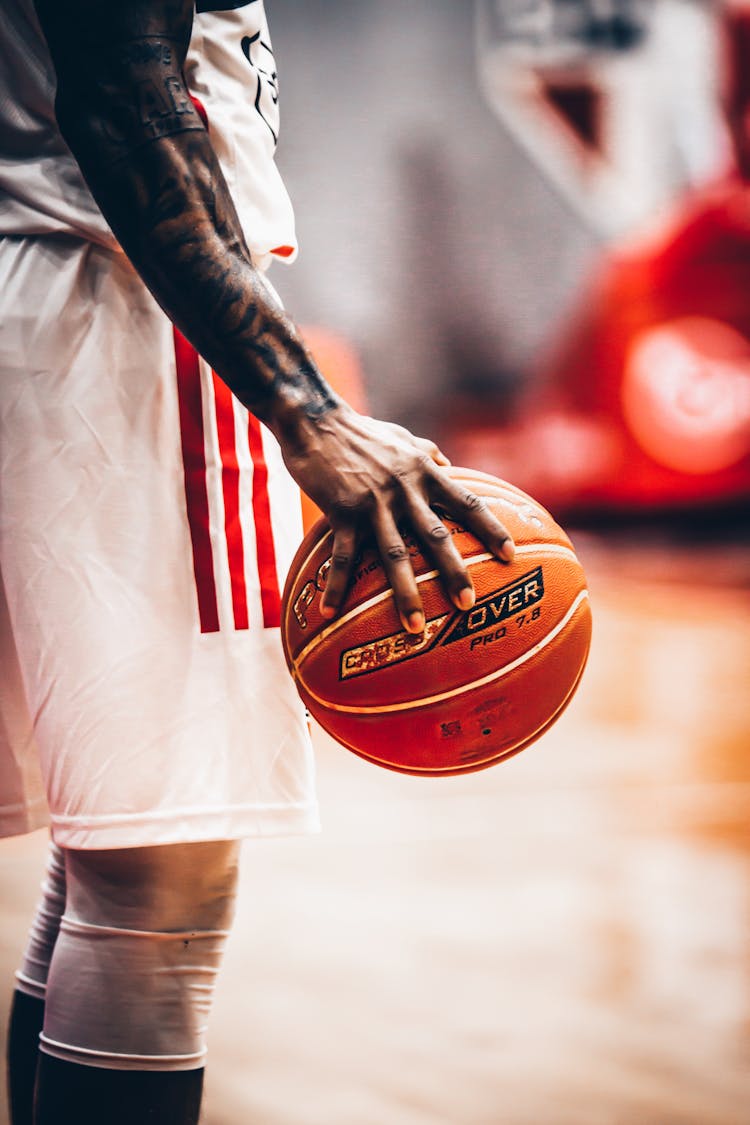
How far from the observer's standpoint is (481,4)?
7.57 meters

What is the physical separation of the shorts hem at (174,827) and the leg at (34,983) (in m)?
0.24

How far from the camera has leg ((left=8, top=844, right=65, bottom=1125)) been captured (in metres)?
1.19

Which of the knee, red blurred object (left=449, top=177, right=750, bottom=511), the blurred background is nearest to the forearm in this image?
the knee

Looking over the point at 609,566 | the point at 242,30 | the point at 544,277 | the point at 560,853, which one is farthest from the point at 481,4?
the point at 242,30

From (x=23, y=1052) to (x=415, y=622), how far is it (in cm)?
65

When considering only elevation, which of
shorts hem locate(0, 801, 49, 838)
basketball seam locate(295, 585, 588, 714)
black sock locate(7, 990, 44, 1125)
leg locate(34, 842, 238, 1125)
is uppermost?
basketball seam locate(295, 585, 588, 714)

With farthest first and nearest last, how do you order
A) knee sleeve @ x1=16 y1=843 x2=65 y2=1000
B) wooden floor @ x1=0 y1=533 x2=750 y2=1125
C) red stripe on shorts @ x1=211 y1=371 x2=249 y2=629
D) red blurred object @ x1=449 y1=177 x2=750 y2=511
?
red blurred object @ x1=449 y1=177 x2=750 y2=511 → wooden floor @ x1=0 y1=533 x2=750 y2=1125 → knee sleeve @ x1=16 y1=843 x2=65 y2=1000 → red stripe on shorts @ x1=211 y1=371 x2=249 y2=629

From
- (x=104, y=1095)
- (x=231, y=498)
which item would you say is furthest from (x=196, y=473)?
(x=104, y=1095)

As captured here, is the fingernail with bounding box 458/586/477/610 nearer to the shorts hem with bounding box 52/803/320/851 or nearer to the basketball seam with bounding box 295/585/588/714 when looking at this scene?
the basketball seam with bounding box 295/585/588/714

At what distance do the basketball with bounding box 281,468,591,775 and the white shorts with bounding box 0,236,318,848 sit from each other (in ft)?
0.15

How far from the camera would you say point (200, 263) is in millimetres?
894

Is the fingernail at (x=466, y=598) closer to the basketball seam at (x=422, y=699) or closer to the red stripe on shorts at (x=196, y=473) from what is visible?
the basketball seam at (x=422, y=699)

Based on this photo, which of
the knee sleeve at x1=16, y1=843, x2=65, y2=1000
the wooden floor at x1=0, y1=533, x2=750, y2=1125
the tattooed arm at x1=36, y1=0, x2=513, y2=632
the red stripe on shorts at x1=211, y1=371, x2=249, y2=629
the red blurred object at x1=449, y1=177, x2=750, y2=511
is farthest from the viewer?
the red blurred object at x1=449, y1=177, x2=750, y2=511

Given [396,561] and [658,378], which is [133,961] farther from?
[658,378]
